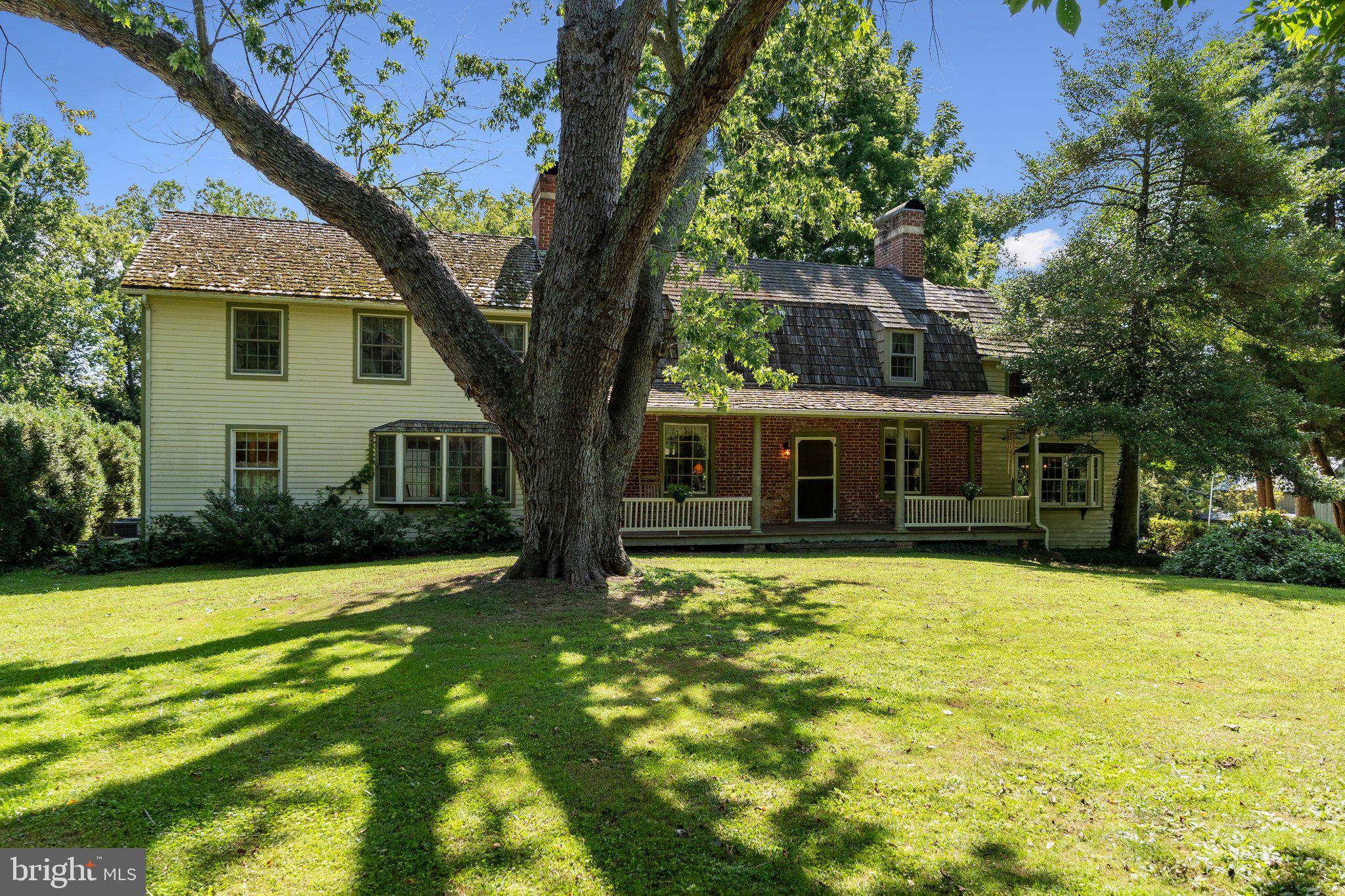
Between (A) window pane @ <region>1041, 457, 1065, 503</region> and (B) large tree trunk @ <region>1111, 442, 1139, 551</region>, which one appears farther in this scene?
(A) window pane @ <region>1041, 457, 1065, 503</region>

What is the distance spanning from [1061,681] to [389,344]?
1416 centimetres

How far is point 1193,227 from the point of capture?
53.3 feet

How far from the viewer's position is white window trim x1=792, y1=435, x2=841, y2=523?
18047 millimetres

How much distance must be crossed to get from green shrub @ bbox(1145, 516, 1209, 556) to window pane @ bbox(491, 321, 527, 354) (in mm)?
15901

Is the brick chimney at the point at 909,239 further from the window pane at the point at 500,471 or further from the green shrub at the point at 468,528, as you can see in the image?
the green shrub at the point at 468,528

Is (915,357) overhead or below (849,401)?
overhead

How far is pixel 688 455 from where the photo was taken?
1731 centimetres

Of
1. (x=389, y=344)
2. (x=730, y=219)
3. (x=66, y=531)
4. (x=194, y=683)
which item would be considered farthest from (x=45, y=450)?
(x=730, y=219)

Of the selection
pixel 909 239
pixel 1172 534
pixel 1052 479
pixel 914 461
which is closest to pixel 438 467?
pixel 914 461

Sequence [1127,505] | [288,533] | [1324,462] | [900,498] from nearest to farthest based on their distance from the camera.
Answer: [288,533] < [900,498] < [1127,505] < [1324,462]

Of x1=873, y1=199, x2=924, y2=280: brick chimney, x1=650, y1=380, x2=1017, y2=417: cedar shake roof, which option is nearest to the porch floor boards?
x1=650, y1=380, x2=1017, y2=417: cedar shake roof

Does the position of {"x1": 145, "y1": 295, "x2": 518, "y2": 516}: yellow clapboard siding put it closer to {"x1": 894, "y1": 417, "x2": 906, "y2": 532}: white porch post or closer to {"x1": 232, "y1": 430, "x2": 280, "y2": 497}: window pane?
{"x1": 232, "y1": 430, "x2": 280, "y2": 497}: window pane

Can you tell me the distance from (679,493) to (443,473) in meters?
5.08

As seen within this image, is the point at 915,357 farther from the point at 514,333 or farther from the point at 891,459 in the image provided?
the point at 514,333
